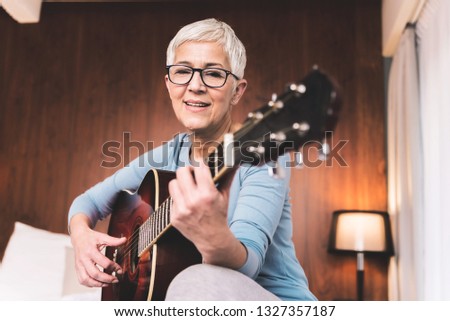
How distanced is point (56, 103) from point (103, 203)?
120 centimetres

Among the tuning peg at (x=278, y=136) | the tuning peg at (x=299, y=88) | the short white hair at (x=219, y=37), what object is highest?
the short white hair at (x=219, y=37)

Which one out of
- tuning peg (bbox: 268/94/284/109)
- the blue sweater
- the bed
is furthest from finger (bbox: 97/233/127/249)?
the bed

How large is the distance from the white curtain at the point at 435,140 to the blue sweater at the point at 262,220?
939 millimetres

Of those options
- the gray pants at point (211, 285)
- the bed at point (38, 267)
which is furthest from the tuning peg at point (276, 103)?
the bed at point (38, 267)

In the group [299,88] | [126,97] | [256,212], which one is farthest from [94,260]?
[126,97]

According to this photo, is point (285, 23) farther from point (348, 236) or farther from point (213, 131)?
point (213, 131)

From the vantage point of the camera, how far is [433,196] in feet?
6.18

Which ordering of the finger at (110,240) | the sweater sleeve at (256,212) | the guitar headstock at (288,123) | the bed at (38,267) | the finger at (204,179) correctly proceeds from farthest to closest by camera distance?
the bed at (38,267), the finger at (110,240), the sweater sleeve at (256,212), the finger at (204,179), the guitar headstock at (288,123)

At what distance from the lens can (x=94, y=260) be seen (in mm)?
1057

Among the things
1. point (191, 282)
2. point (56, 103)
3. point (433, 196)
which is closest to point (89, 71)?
point (56, 103)

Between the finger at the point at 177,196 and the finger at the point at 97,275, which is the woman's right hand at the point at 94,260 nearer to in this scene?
the finger at the point at 97,275

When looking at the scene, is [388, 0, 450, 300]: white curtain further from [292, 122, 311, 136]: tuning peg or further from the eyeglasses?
[292, 122, 311, 136]: tuning peg

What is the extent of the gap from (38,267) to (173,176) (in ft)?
4.31

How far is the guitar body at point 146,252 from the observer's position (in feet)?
2.88
